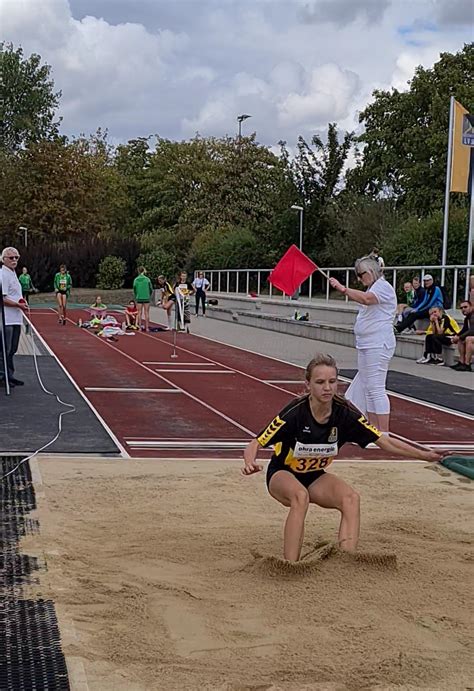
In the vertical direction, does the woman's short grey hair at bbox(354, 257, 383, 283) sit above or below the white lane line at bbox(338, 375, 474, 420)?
above

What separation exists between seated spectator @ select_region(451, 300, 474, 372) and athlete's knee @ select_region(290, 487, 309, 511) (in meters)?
12.3

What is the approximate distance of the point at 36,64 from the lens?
274 feet

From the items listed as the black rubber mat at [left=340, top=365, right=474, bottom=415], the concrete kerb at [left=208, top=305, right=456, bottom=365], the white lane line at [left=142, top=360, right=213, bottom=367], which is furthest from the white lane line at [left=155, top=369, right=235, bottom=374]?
the concrete kerb at [left=208, top=305, right=456, bottom=365]

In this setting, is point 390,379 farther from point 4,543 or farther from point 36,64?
point 36,64

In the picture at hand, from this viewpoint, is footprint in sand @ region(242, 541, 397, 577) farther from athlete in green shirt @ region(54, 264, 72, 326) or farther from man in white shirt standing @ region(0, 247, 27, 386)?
athlete in green shirt @ region(54, 264, 72, 326)

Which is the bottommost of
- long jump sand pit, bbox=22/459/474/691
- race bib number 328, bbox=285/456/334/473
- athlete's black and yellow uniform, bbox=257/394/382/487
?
long jump sand pit, bbox=22/459/474/691

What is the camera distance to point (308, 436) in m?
5.79

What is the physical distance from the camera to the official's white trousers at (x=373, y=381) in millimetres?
9367

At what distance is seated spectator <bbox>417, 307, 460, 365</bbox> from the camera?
18720 millimetres

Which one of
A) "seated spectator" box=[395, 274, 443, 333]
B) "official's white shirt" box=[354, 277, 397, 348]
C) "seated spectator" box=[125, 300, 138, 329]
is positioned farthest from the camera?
"seated spectator" box=[125, 300, 138, 329]

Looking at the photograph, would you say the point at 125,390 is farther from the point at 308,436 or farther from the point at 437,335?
the point at 308,436

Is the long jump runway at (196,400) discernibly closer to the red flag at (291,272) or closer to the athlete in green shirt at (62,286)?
the red flag at (291,272)

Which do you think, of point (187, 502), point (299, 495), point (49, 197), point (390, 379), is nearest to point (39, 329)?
point (390, 379)

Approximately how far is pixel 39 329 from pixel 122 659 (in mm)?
25493
